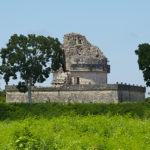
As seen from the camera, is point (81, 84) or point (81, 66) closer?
point (81, 84)

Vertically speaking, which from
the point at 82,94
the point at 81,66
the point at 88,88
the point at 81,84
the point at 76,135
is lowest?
the point at 76,135

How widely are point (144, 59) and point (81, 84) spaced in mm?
7856

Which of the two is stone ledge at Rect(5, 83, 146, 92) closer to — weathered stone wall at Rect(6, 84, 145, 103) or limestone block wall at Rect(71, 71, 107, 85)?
weathered stone wall at Rect(6, 84, 145, 103)

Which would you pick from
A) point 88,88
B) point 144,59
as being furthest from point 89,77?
point 144,59

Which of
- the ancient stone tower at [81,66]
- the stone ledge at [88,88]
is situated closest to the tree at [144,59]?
the stone ledge at [88,88]

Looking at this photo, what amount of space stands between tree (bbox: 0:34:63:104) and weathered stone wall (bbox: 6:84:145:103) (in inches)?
232

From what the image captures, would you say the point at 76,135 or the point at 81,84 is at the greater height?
the point at 81,84

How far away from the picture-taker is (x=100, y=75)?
200ft

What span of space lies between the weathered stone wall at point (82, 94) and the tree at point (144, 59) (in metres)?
3.93

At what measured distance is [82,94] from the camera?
55688 millimetres

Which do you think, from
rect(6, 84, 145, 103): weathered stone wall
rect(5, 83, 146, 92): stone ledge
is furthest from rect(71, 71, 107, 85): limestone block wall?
rect(6, 84, 145, 103): weathered stone wall

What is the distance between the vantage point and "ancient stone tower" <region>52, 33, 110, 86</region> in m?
60.2

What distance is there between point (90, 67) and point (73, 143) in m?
46.0

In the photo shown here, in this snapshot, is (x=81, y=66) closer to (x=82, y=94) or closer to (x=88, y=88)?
(x=88, y=88)
